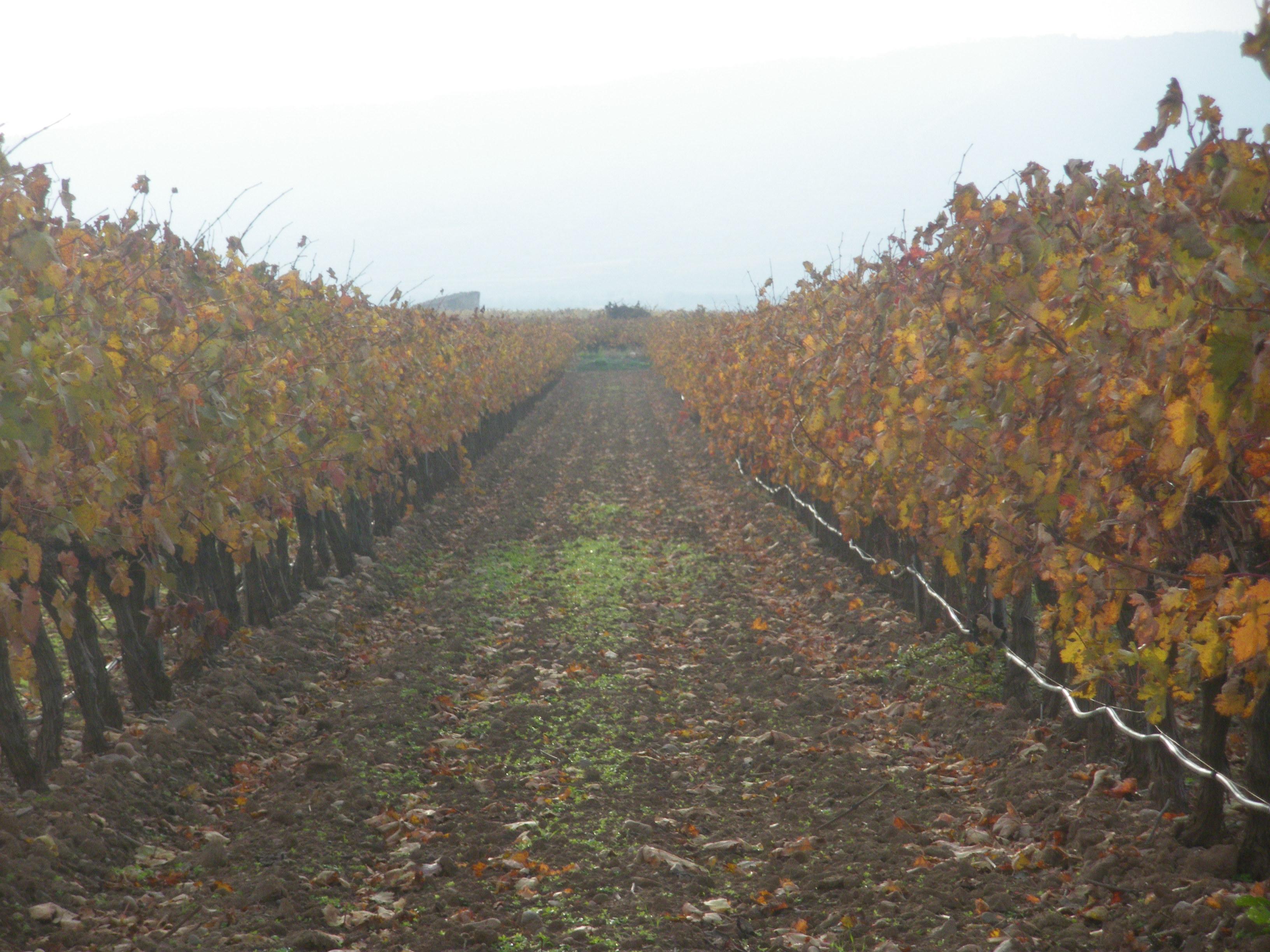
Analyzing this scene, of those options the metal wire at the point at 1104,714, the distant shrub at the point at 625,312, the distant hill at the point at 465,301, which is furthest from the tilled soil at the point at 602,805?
the distant shrub at the point at 625,312

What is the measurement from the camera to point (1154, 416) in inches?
136

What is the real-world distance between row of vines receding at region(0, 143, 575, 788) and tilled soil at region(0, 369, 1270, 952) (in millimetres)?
432

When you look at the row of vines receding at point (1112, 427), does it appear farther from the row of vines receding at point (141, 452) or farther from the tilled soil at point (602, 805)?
the row of vines receding at point (141, 452)

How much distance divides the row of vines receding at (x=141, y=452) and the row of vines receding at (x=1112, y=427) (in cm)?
416

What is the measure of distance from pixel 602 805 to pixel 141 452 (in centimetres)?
324

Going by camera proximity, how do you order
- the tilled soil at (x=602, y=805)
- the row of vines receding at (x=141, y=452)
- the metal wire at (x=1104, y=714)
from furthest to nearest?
the row of vines receding at (x=141, y=452)
the tilled soil at (x=602, y=805)
the metal wire at (x=1104, y=714)

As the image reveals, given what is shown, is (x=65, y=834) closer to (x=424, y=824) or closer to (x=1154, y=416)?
(x=424, y=824)

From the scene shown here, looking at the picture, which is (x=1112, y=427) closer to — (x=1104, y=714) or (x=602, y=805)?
(x=1104, y=714)

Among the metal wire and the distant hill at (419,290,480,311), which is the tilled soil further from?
the distant hill at (419,290,480,311)

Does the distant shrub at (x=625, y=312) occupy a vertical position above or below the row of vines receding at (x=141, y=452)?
above

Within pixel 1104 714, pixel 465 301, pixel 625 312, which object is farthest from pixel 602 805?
pixel 465 301

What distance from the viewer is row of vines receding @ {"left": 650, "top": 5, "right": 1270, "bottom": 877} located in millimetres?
2973

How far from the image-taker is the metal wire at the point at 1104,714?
355cm

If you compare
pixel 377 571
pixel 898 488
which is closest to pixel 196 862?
pixel 898 488
